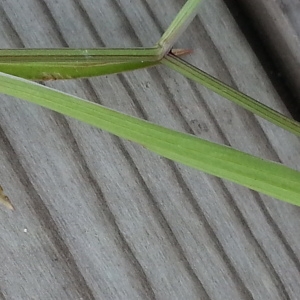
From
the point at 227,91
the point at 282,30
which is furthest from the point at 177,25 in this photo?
the point at 282,30

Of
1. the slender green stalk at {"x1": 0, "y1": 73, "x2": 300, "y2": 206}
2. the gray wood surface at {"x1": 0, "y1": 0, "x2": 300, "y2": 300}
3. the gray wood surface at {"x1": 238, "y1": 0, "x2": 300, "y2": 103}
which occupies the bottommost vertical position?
the slender green stalk at {"x1": 0, "y1": 73, "x2": 300, "y2": 206}

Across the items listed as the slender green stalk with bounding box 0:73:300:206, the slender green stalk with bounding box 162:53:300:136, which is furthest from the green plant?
the slender green stalk with bounding box 162:53:300:136

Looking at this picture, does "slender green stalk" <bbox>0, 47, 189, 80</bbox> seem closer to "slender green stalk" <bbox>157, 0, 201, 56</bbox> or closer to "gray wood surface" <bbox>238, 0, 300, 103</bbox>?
"slender green stalk" <bbox>157, 0, 201, 56</bbox>

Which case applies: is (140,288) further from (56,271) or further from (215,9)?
(215,9)

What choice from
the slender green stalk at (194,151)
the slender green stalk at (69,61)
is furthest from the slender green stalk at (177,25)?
the slender green stalk at (194,151)

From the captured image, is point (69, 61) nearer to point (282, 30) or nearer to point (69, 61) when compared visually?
point (69, 61)

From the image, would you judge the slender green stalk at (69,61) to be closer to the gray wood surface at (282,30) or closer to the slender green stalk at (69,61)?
the slender green stalk at (69,61)
